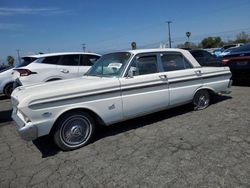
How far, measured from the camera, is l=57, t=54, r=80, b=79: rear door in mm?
7853

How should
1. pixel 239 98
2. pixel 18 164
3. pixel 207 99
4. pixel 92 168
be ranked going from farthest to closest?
pixel 239 98, pixel 207 99, pixel 18 164, pixel 92 168

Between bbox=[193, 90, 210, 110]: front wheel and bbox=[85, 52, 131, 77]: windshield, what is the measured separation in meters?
2.11

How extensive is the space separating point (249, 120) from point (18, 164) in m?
4.43

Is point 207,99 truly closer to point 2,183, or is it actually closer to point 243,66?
point 243,66

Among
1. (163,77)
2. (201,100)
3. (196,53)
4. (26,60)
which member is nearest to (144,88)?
(163,77)

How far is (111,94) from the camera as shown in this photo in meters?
4.31

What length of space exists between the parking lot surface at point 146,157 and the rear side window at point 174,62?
3.78 ft

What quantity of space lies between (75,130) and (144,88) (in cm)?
158

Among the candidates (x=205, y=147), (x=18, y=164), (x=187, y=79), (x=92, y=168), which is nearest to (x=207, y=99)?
(x=187, y=79)

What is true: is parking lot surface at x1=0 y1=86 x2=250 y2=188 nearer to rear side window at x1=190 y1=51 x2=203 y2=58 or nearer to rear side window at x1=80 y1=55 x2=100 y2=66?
rear side window at x1=80 y1=55 x2=100 y2=66

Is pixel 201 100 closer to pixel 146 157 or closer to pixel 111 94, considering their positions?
pixel 111 94

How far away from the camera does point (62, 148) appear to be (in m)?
4.02

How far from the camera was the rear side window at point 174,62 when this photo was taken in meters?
5.14

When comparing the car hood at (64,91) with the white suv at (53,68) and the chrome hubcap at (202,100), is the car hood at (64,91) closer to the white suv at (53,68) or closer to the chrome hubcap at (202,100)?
the chrome hubcap at (202,100)
